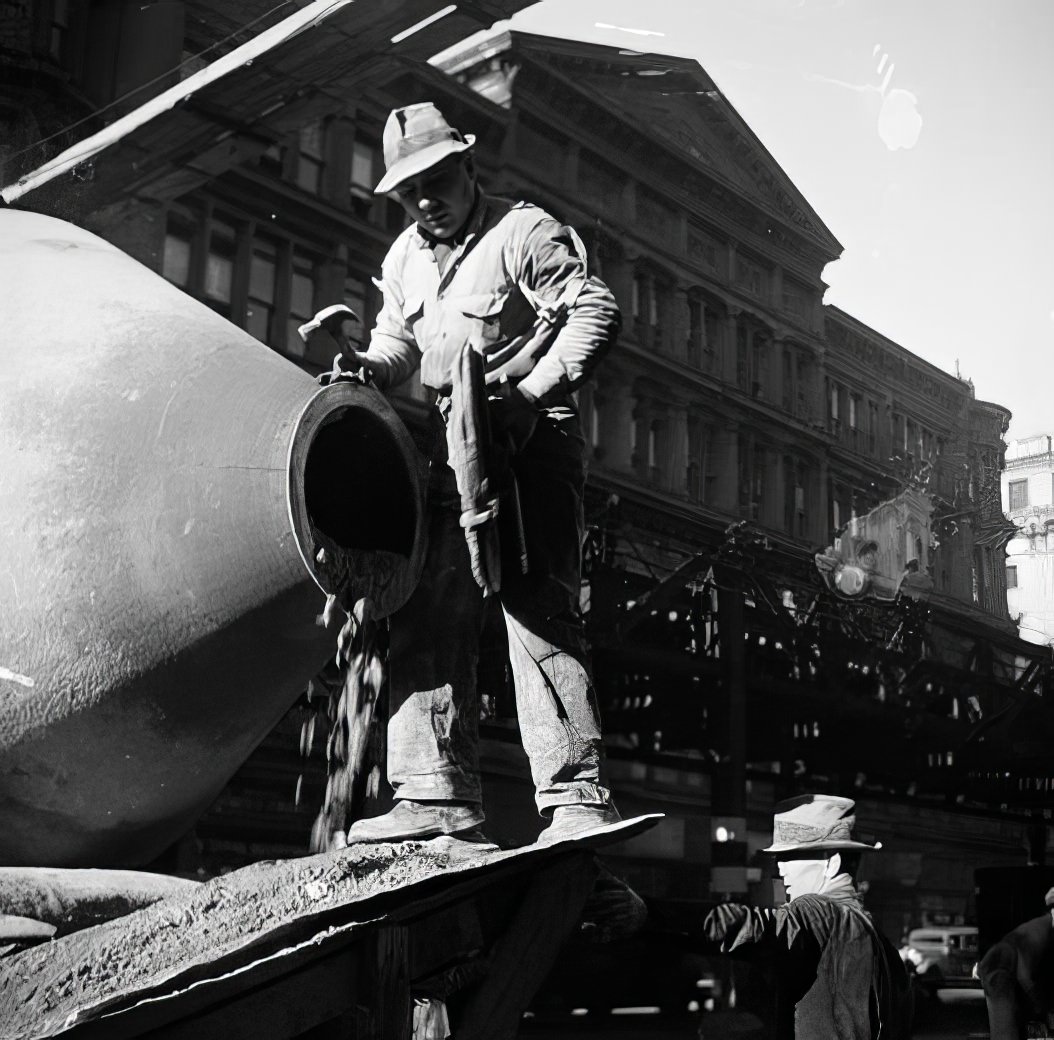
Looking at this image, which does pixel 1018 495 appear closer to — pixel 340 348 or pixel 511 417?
pixel 511 417

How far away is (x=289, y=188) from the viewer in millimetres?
9398

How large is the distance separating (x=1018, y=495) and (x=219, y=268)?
6176 millimetres

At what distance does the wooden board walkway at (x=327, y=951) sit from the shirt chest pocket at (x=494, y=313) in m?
1.36

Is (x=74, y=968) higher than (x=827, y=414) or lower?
lower

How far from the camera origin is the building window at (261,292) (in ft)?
29.2

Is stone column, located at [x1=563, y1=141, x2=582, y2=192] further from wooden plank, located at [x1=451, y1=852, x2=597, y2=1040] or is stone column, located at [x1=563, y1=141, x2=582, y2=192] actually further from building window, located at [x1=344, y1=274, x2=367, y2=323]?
wooden plank, located at [x1=451, y1=852, x2=597, y2=1040]

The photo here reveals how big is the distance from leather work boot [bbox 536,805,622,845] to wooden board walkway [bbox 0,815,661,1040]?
0.10 metres

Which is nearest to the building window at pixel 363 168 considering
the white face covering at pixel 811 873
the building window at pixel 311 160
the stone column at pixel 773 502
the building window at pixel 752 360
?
the building window at pixel 311 160

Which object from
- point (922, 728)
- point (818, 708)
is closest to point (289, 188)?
point (818, 708)

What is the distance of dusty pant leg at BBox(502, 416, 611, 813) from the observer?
3576 millimetres

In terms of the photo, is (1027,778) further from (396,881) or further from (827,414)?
(396,881)

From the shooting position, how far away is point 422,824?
3.54 m

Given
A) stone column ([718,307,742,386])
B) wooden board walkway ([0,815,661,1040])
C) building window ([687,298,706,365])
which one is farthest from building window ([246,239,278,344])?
wooden board walkway ([0,815,661,1040])

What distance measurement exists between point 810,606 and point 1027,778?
225cm
